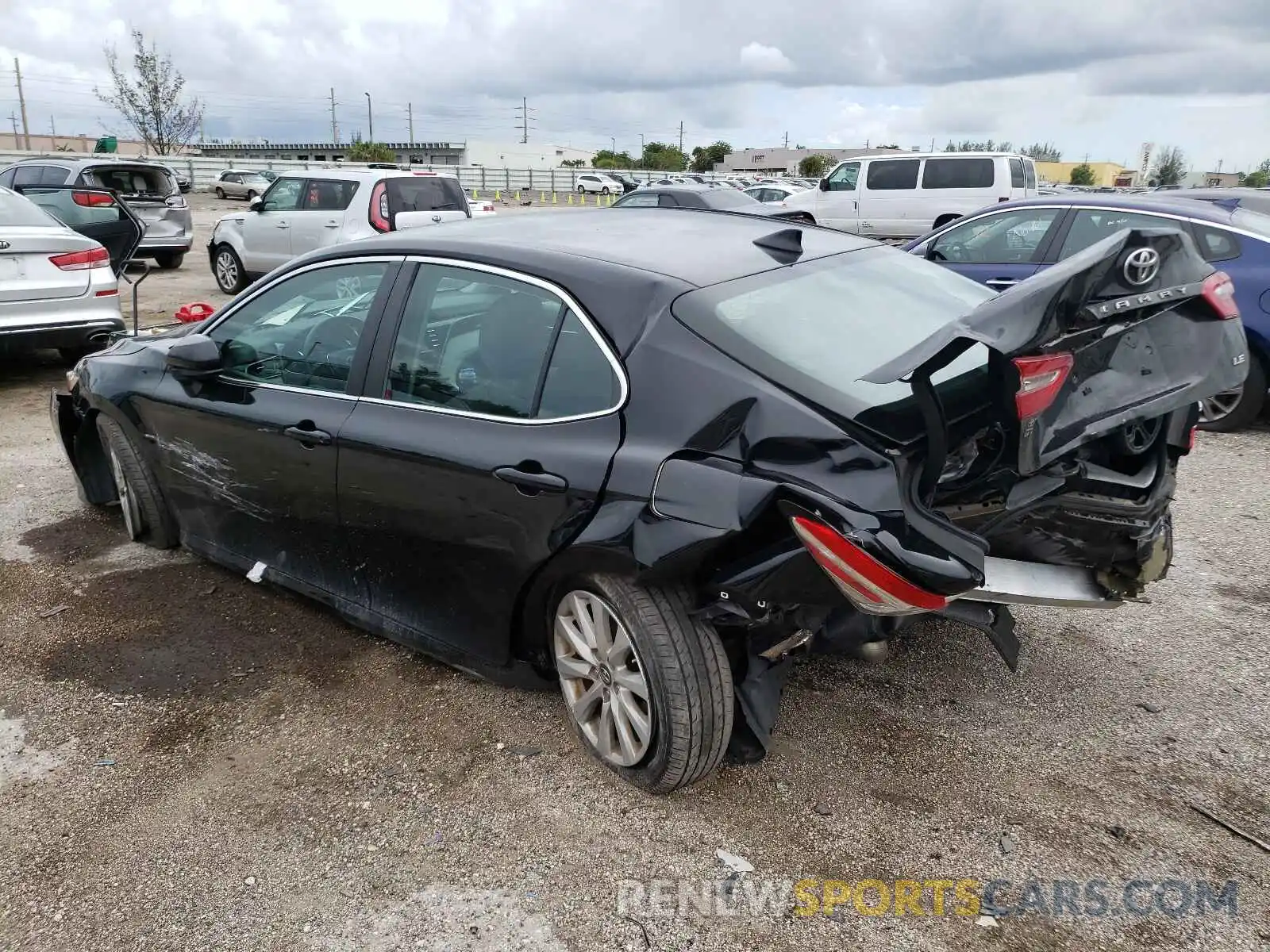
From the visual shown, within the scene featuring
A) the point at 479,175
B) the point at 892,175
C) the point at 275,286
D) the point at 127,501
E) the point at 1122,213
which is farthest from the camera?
the point at 479,175

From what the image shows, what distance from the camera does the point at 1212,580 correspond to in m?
4.16

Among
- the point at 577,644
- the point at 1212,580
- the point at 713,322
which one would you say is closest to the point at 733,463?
the point at 713,322

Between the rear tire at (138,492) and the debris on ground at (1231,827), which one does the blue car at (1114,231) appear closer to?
the debris on ground at (1231,827)

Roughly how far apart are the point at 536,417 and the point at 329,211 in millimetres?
10031

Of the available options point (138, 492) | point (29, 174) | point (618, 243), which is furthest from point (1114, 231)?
point (29, 174)

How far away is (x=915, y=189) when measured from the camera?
16.6 m

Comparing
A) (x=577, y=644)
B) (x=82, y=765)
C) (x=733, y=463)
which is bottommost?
(x=82, y=765)

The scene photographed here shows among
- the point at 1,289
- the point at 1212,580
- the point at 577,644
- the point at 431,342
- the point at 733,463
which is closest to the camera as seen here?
the point at 733,463

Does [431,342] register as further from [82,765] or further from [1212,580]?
[1212,580]

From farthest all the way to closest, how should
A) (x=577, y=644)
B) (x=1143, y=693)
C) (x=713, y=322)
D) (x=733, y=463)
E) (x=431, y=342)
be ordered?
1. (x=1143, y=693)
2. (x=431, y=342)
3. (x=577, y=644)
4. (x=713, y=322)
5. (x=733, y=463)

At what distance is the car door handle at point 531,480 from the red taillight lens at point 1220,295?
175cm

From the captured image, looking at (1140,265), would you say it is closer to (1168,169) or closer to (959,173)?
(959,173)

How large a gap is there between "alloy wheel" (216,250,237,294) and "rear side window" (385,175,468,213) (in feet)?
9.58

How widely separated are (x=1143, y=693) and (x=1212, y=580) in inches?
48.5
